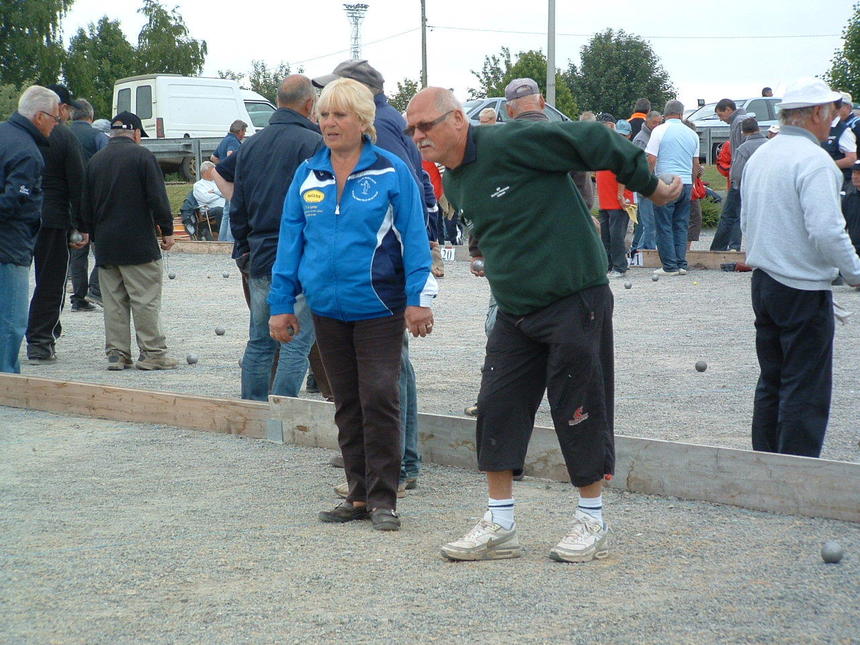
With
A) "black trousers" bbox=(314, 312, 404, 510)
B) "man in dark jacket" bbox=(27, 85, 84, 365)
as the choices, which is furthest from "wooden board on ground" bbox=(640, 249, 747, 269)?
"black trousers" bbox=(314, 312, 404, 510)

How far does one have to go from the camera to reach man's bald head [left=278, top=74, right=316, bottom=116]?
6586 millimetres

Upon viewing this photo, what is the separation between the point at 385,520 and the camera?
192 inches

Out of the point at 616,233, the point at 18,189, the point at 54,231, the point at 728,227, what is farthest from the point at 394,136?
the point at 728,227

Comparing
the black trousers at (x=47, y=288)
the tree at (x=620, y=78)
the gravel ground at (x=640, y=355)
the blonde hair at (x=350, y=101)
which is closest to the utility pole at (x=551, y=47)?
the gravel ground at (x=640, y=355)

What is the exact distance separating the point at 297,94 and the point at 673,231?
9.21 m

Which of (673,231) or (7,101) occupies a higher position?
(7,101)

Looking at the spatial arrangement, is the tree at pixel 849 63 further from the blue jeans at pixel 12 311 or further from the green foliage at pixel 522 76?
the blue jeans at pixel 12 311

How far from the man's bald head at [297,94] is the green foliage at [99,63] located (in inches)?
2122

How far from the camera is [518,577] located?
4.24 metres

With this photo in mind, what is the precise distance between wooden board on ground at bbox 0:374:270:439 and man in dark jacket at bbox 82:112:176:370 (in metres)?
1.52

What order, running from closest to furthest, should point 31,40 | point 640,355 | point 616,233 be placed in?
point 640,355 → point 616,233 → point 31,40

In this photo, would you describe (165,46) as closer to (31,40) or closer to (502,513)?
(31,40)

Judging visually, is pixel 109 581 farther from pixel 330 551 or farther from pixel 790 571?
pixel 790 571

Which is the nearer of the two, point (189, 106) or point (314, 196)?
point (314, 196)
